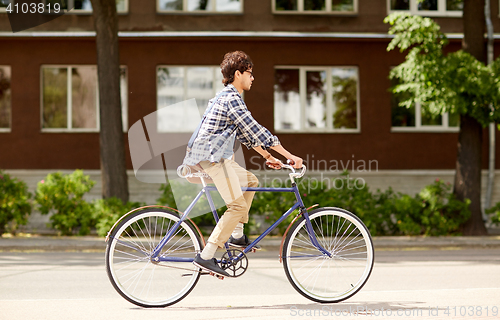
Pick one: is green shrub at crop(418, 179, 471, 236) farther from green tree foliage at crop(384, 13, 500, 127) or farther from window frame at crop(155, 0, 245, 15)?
window frame at crop(155, 0, 245, 15)

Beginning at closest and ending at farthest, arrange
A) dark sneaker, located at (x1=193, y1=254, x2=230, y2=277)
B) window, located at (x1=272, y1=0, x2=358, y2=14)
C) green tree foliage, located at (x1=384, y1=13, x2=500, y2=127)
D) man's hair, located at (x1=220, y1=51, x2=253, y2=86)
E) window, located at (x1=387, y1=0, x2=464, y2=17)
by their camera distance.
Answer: dark sneaker, located at (x1=193, y1=254, x2=230, y2=277), man's hair, located at (x1=220, y1=51, x2=253, y2=86), green tree foliage, located at (x1=384, y1=13, x2=500, y2=127), window, located at (x1=272, y1=0, x2=358, y2=14), window, located at (x1=387, y1=0, x2=464, y2=17)

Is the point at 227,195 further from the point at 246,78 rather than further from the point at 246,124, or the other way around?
the point at 246,78

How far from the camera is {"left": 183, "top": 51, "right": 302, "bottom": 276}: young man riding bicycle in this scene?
5.00 m

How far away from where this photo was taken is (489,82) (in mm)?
12031

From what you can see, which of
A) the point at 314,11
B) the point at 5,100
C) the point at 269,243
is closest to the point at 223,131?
the point at 269,243

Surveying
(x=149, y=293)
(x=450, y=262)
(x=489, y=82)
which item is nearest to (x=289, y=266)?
(x=149, y=293)

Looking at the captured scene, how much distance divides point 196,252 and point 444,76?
8562 millimetres

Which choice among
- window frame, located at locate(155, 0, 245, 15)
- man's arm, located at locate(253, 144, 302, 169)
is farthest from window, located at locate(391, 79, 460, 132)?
man's arm, located at locate(253, 144, 302, 169)

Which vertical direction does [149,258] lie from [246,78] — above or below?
below

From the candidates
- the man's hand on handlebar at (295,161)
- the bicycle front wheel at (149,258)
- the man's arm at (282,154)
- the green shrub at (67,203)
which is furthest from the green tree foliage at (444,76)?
the bicycle front wheel at (149,258)

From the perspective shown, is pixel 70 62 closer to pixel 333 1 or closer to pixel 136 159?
pixel 333 1

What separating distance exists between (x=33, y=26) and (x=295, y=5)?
7789 millimetres

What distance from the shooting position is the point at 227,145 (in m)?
5.07

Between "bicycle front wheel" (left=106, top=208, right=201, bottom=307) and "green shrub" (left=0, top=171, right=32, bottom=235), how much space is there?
7.84 m
